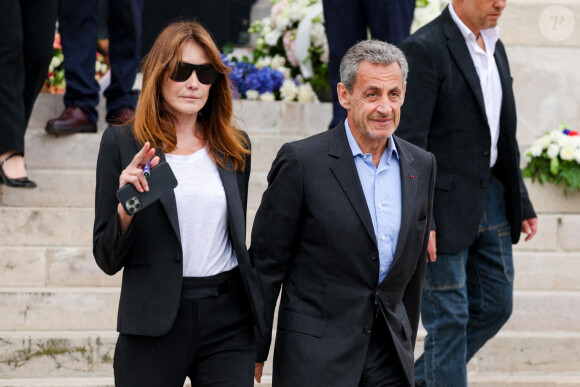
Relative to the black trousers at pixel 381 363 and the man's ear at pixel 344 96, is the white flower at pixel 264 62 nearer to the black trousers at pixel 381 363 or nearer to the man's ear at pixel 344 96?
the man's ear at pixel 344 96

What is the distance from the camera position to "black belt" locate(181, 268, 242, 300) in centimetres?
351

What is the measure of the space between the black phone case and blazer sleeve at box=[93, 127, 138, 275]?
0.14 metres

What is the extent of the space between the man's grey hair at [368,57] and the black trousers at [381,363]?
0.86m

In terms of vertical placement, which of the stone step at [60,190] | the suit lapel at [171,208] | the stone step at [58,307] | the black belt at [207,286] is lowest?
the stone step at [58,307]

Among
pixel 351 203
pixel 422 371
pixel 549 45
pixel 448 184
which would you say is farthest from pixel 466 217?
pixel 549 45

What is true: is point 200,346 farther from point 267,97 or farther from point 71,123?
point 267,97

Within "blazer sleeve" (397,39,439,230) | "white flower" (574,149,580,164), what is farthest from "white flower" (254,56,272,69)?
"blazer sleeve" (397,39,439,230)

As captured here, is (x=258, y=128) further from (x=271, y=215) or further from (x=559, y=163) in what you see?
(x=271, y=215)

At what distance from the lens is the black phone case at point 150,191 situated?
10.7 ft

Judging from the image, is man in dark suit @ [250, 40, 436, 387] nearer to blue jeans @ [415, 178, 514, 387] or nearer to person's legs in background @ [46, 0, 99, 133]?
blue jeans @ [415, 178, 514, 387]

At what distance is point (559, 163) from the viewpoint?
23.0ft

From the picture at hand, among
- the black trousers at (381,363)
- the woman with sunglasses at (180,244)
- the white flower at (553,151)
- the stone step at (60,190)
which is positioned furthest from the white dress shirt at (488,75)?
the stone step at (60,190)

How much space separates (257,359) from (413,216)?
77 cm

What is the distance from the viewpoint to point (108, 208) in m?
3.51
